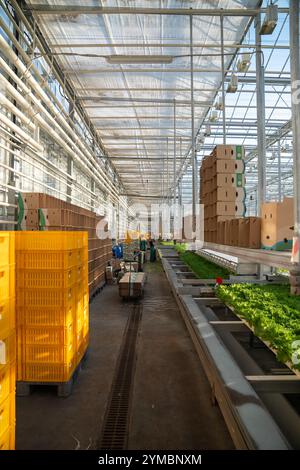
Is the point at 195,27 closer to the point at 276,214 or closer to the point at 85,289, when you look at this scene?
the point at 276,214

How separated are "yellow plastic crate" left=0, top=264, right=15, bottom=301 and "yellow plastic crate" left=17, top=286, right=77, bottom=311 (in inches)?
54.2

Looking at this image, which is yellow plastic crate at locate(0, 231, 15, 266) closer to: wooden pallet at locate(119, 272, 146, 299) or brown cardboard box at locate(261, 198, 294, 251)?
brown cardboard box at locate(261, 198, 294, 251)

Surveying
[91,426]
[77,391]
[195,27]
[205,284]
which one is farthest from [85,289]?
[195,27]

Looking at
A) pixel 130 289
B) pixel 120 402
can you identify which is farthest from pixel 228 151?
pixel 120 402

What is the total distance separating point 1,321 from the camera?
6.46 ft

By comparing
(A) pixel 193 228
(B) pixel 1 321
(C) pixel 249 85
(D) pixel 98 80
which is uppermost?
(C) pixel 249 85

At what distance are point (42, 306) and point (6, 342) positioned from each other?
151 cm

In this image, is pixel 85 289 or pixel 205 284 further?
pixel 205 284

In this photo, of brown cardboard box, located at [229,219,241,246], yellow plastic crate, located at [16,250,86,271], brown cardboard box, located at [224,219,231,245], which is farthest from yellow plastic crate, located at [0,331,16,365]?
brown cardboard box, located at [224,219,231,245]

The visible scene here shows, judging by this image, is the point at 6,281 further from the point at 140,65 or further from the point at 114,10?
the point at 140,65

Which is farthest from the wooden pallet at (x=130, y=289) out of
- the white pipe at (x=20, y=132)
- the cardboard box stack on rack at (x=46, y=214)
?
the white pipe at (x=20, y=132)

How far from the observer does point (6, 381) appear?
2012mm

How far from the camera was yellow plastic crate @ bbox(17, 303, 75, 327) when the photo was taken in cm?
347
